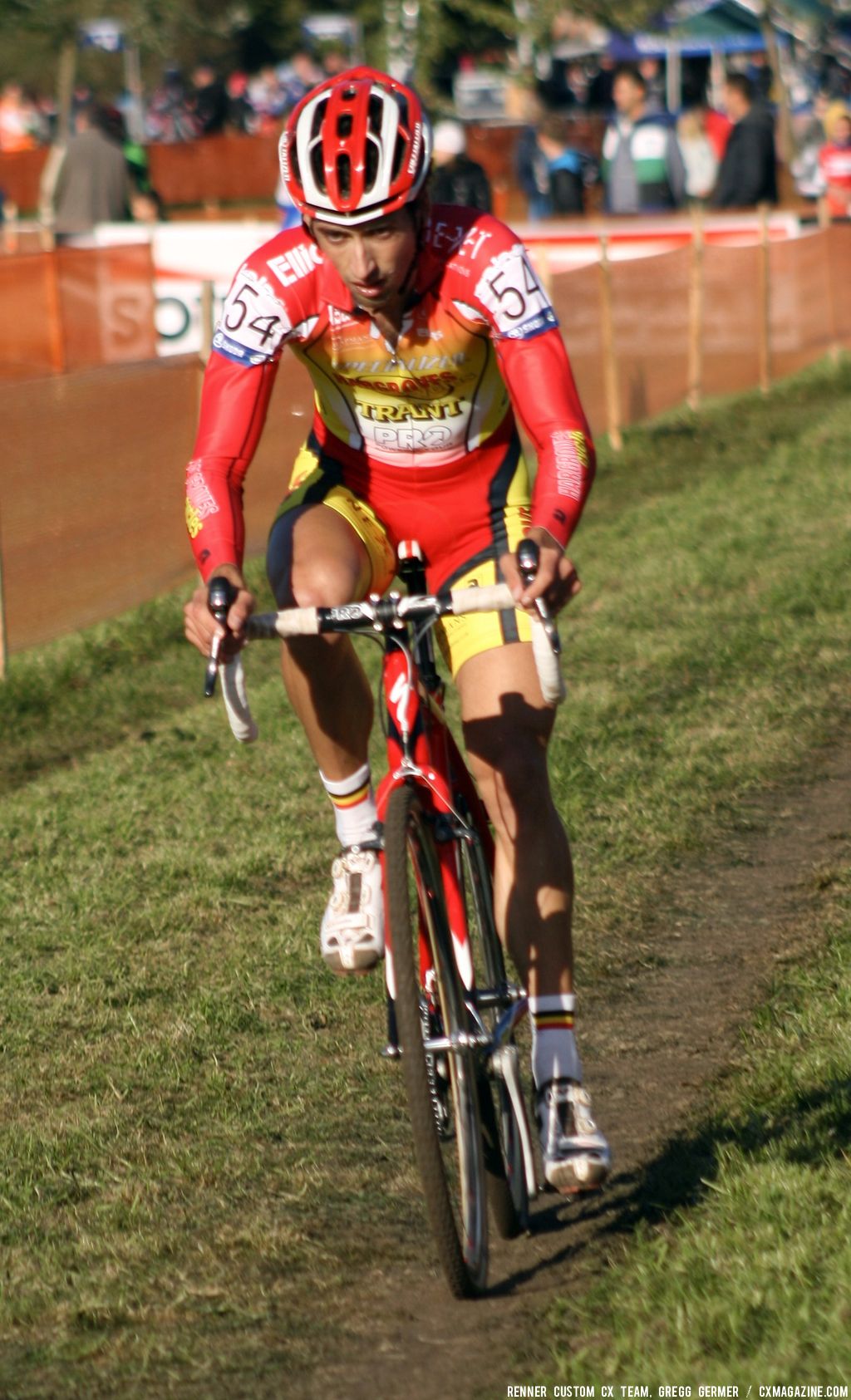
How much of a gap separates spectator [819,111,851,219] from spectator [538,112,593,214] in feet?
9.04

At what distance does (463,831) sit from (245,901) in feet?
8.96

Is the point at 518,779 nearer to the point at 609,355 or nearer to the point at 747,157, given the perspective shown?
the point at 609,355

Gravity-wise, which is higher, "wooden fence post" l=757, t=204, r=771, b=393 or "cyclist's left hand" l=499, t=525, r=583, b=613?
"cyclist's left hand" l=499, t=525, r=583, b=613

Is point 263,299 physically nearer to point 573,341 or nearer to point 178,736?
point 178,736

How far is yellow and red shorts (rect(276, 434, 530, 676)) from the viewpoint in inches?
172

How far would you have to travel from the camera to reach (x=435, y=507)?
14.4ft

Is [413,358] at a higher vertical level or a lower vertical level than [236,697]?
higher

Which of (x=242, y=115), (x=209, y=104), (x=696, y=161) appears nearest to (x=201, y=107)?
(x=209, y=104)

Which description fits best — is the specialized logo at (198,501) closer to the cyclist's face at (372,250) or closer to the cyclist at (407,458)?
the cyclist at (407,458)

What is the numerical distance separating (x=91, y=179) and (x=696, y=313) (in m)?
6.49

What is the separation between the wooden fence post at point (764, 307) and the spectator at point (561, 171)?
10.2 feet

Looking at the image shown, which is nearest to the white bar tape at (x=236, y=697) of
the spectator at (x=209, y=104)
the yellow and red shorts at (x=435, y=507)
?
the yellow and red shorts at (x=435, y=507)

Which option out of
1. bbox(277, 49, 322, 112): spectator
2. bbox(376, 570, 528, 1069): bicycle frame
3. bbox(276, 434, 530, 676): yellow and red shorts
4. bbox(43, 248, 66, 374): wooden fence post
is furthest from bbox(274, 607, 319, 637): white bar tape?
bbox(277, 49, 322, 112): spectator

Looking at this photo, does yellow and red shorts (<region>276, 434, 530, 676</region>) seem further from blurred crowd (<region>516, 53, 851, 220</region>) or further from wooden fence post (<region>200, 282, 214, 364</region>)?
blurred crowd (<region>516, 53, 851, 220</region>)
